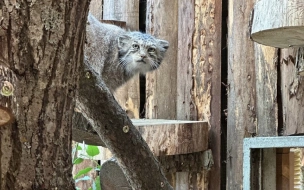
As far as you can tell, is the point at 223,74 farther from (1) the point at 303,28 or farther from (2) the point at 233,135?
(1) the point at 303,28

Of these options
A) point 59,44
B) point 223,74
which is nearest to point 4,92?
point 59,44

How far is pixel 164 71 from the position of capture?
149 inches

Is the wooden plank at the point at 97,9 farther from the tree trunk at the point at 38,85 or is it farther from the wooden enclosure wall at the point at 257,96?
the tree trunk at the point at 38,85

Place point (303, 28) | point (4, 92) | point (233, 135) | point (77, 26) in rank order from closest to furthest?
1. point (4, 92)
2. point (77, 26)
3. point (303, 28)
4. point (233, 135)

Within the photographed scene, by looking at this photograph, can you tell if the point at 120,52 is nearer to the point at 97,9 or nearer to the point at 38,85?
the point at 97,9

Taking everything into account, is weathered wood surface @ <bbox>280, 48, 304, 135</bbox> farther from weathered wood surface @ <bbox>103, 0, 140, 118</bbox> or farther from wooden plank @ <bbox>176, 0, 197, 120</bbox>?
weathered wood surface @ <bbox>103, 0, 140, 118</bbox>

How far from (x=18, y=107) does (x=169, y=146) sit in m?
2.09

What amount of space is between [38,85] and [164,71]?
2.72 m

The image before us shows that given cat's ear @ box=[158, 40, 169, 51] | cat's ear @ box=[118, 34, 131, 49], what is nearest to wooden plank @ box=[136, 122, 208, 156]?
cat's ear @ box=[158, 40, 169, 51]

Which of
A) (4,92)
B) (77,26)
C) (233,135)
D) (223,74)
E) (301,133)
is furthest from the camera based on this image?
(223,74)

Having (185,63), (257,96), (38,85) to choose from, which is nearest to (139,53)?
(185,63)

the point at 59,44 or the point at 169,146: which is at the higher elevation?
the point at 59,44

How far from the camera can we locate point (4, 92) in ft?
3.38

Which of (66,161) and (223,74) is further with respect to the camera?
(223,74)
